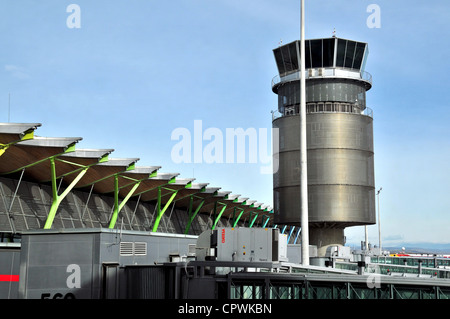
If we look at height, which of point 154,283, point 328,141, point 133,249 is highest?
point 328,141

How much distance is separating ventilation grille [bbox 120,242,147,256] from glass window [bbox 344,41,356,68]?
42.8 m

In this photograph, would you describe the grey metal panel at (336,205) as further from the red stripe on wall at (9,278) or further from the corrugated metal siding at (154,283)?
the corrugated metal siding at (154,283)

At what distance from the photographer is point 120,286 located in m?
28.2

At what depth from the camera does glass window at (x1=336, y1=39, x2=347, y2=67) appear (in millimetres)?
65562

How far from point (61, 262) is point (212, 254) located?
→ 7367 millimetres

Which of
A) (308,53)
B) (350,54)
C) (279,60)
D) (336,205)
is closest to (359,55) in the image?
(350,54)

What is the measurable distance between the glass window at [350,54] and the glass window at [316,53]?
10.4 feet

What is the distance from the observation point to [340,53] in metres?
66.1

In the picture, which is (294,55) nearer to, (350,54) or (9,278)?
(350,54)

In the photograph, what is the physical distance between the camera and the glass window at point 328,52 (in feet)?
214

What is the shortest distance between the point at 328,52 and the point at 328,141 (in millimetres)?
10722

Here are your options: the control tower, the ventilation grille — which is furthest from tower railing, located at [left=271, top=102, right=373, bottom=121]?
the ventilation grille

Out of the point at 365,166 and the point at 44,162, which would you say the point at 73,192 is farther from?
the point at 365,166

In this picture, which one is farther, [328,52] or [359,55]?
[359,55]
